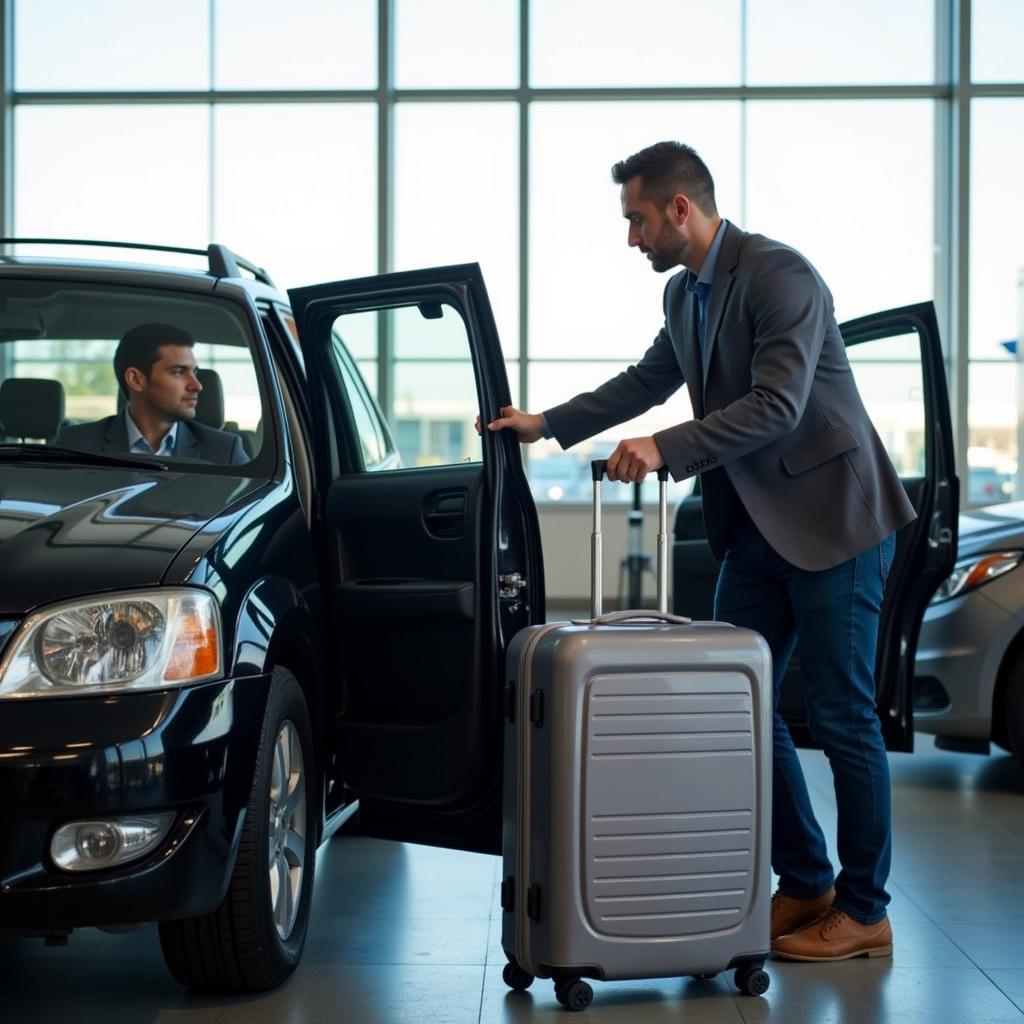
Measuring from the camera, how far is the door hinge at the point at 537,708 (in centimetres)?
271

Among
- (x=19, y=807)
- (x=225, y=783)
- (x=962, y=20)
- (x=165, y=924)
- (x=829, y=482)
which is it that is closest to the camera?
(x=19, y=807)

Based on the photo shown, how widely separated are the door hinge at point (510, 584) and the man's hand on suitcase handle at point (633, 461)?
0.34 metres

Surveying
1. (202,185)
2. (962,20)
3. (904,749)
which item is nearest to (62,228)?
(202,185)

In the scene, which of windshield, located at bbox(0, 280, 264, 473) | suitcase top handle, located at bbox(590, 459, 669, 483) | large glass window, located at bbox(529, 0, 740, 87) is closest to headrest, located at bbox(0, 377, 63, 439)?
windshield, located at bbox(0, 280, 264, 473)

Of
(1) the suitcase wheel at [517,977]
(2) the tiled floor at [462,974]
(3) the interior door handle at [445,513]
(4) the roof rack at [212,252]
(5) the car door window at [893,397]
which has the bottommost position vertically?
(2) the tiled floor at [462,974]

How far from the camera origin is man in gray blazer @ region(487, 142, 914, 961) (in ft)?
9.96

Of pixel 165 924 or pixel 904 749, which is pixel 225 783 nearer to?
pixel 165 924

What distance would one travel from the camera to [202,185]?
1426 centimetres

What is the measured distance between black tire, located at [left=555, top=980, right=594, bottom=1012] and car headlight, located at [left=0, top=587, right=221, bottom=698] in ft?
2.89

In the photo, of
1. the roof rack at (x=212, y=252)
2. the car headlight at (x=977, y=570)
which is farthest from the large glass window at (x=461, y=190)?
the roof rack at (x=212, y=252)

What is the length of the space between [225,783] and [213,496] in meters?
0.60

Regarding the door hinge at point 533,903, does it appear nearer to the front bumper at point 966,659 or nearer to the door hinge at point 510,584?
the door hinge at point 510,584

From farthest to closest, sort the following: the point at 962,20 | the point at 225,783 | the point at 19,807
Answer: the point at 962,20, the point at 225,783, the point at 19,807

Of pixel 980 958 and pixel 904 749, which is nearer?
pixel 980 958
